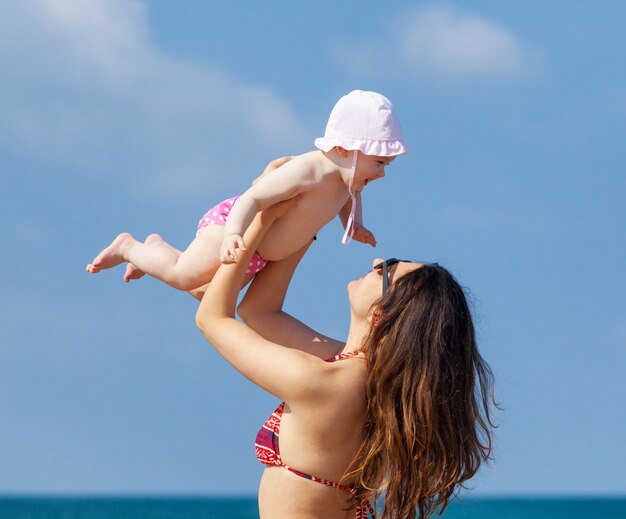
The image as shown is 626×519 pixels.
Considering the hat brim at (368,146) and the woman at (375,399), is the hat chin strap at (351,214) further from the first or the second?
the woman at (375,399)

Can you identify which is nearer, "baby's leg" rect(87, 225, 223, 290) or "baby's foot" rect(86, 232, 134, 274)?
"baby's leg" rect(87, 225, 223, 290)

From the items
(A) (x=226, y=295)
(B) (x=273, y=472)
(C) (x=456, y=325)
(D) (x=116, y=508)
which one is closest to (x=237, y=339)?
(A) (x=226, y=295)

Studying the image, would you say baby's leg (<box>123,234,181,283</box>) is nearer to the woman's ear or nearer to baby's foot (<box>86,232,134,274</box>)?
baby's foot (<box>86,232,134,274</box>)

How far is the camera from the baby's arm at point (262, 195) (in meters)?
3.87

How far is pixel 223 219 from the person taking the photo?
4.30 metres

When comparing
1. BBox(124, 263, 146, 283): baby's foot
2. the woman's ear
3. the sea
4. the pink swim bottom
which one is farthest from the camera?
the sea

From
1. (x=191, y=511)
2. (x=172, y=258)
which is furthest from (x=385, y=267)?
(x=191, y=511)

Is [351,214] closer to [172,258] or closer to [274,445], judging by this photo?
[172,258]

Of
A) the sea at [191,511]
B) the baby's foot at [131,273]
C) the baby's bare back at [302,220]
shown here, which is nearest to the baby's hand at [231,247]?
the baby's bare back at [302,220]

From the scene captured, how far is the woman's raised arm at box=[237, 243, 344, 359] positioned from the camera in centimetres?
427

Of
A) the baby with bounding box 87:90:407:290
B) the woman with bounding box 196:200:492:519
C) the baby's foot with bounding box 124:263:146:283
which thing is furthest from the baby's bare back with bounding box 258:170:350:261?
the baby's foot with bounding box 124:263:146:283

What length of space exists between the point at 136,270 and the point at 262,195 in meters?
0.92

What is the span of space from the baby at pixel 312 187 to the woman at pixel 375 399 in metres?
0.30

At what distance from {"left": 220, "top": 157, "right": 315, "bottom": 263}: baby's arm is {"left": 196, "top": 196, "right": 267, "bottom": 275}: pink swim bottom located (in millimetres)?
254
